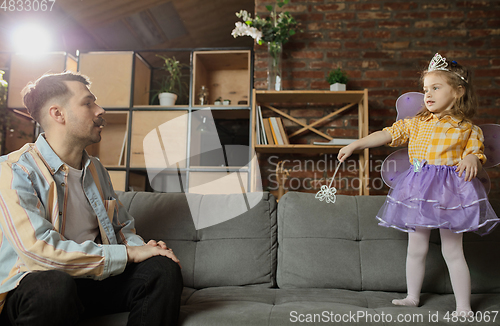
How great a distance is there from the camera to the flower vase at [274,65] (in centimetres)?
281

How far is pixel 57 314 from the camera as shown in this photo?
89cm

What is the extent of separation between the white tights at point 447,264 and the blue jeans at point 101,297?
2.61 feet

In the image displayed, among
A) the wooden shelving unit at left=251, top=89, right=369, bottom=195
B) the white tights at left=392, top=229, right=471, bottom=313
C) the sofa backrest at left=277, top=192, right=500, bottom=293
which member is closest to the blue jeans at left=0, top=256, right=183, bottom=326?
the sofa backrest at left=277, top=192, right=500, bottom=293

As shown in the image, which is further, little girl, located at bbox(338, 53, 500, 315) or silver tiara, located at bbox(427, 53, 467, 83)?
silver tiara, located at bbox(427, 53, 467, 83)

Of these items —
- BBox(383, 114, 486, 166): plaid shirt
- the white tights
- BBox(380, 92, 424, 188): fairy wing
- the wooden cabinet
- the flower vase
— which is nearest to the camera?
the white tights

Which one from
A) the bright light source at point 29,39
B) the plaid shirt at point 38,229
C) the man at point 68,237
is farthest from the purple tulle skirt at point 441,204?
the bright light source at point 29,39

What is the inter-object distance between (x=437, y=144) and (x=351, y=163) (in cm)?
150

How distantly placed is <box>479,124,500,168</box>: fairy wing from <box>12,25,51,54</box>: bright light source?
135 inches

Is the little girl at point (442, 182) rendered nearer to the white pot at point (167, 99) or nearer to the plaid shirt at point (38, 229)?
the plaid shirt at point (38, 229)

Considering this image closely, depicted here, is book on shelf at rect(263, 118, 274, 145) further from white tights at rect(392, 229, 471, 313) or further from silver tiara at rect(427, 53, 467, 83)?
white tights at rect(392, 229, 471, 313)

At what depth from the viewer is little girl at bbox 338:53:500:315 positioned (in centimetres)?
127

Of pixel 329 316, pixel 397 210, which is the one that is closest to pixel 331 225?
pixel 397 210

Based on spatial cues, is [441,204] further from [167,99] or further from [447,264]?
[167,99]

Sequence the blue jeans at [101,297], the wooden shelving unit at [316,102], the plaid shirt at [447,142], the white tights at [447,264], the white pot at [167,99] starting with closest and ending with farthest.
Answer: the blue jeans at [101,297], the white tights at [447,264], the plaid shirt at [447,142], the wooden shelving unit at [316,102], the white pot at [167,99]
